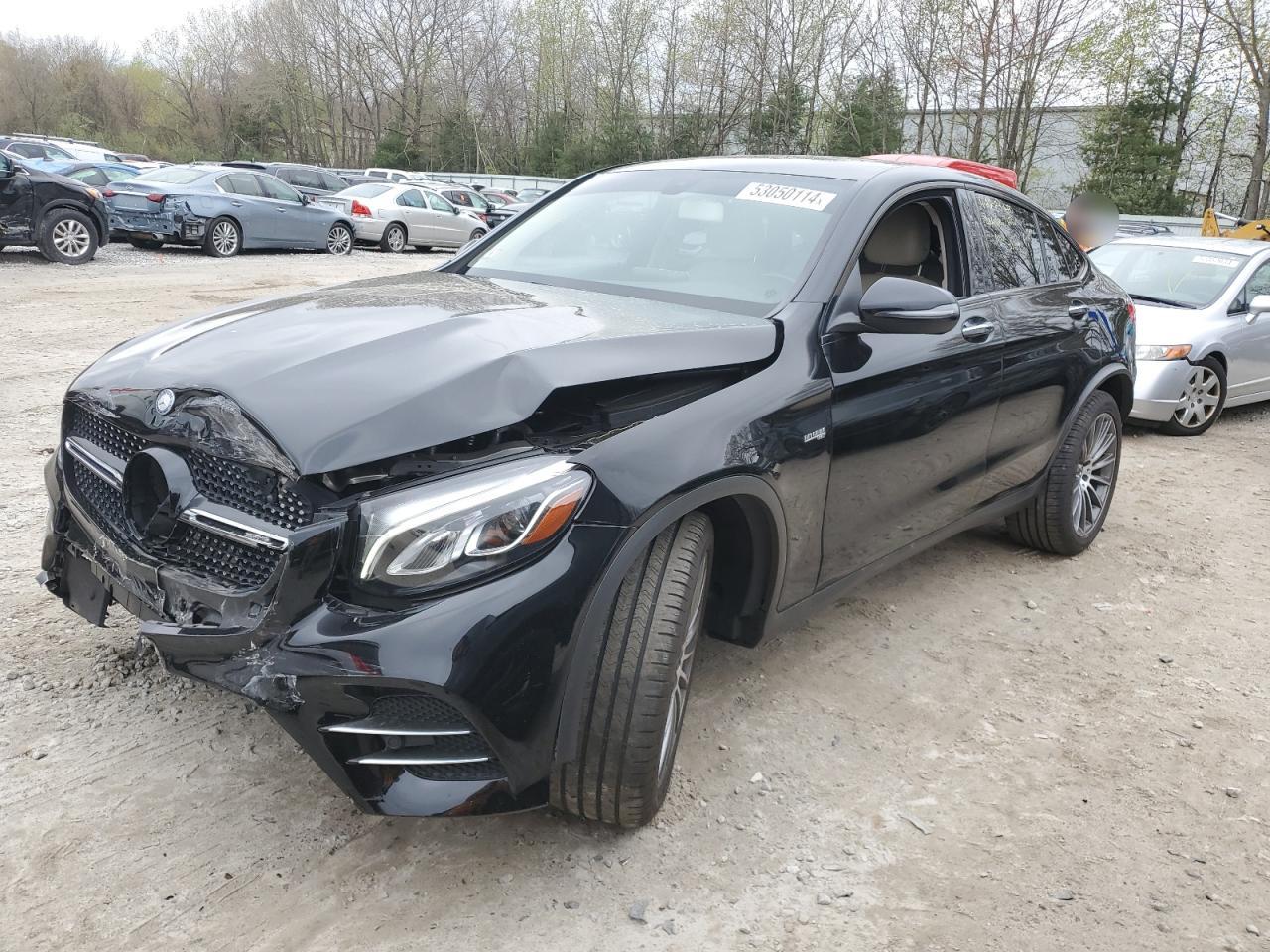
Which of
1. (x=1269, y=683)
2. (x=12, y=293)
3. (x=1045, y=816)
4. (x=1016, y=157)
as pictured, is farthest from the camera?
(x=1016, y=157)

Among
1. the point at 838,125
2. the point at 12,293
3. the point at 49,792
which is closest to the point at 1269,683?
the point at 49,792

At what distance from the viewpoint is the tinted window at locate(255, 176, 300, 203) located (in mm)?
17750

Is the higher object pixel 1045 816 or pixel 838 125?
pixel 838 125

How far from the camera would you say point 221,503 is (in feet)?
7.37

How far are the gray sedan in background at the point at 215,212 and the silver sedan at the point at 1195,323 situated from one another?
13.3m

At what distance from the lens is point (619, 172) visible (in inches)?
165

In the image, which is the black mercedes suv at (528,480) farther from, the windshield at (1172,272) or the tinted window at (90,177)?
the tinted window at (90,177)

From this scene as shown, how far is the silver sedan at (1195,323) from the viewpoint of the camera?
314 inches

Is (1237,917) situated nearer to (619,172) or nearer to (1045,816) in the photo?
(1045,816)

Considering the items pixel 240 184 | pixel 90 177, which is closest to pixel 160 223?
pixel 240 184

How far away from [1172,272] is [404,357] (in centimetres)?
843

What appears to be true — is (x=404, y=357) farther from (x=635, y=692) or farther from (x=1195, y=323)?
(x=1195, y=323)

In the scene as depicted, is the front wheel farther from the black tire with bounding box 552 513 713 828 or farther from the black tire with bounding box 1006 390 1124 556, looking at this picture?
the black tire with bounding box 552 513 713 828

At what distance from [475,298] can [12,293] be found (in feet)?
33.8
